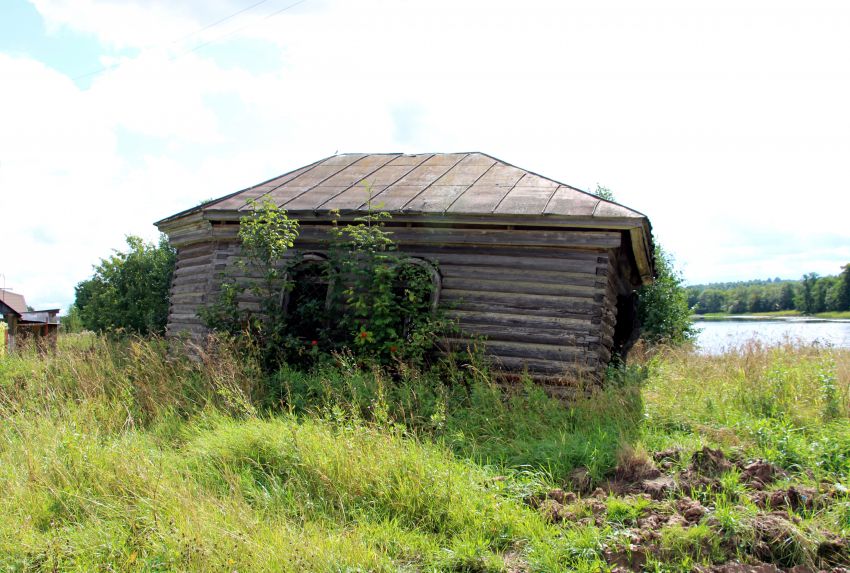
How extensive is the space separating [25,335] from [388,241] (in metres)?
8.99

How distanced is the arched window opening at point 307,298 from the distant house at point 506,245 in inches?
12.0

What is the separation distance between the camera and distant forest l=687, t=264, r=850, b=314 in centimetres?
4806

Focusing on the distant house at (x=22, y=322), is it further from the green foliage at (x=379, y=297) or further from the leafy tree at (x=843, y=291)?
the leafy tree at (x=843, y=291)

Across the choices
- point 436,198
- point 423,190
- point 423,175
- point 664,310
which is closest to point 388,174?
point 423,175

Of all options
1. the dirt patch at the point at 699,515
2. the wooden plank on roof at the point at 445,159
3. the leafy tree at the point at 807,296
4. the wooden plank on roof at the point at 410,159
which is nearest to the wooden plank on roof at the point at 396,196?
the wooden plank on roof at the point at 445,159

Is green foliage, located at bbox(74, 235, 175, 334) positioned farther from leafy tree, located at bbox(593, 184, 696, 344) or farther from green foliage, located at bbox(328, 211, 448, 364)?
leafy tree, located at bbox(593, 184, 696, 344)

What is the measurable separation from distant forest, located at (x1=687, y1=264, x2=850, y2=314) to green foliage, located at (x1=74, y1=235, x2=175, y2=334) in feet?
132

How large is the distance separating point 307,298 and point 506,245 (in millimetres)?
3065

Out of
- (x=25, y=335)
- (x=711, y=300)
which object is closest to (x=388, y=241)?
(x=25, y=335)

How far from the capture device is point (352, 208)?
30.4ft

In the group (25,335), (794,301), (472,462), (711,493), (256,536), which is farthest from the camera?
(794,301)

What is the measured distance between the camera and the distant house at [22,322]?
12.7 meters

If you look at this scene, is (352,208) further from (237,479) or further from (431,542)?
(431,542)

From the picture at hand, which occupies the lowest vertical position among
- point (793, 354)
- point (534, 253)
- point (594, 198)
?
point (793, 354)
